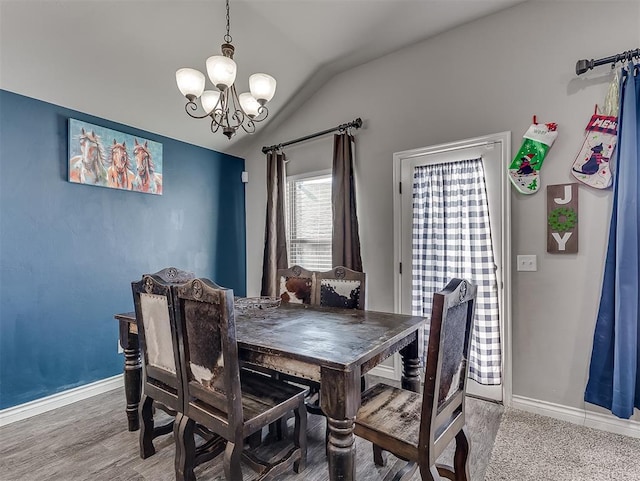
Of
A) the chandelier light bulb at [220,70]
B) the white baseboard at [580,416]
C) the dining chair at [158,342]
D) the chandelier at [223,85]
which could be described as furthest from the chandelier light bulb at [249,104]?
the white baseboard at [580,416]

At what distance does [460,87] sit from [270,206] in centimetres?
223

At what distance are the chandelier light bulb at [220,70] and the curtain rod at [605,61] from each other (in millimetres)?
2265

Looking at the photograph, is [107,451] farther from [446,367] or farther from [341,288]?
[446,367]

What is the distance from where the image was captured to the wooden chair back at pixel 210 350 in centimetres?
141

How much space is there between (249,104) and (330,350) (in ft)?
5.44

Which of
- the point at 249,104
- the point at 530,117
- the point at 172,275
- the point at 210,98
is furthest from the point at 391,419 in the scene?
the point at 530,117

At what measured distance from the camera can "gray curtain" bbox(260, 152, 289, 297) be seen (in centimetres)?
383

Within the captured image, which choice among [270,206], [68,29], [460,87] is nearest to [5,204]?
[68,29]

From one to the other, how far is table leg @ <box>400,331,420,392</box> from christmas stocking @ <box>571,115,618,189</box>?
5.36ft

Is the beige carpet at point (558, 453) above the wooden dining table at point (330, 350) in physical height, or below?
below

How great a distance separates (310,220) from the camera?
149 inches

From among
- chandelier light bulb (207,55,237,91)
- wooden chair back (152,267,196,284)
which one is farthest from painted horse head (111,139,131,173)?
chandelier light bulb (207,55,237,91)

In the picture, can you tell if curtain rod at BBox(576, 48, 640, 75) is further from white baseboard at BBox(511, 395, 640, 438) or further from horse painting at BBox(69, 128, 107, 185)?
horse painting at BBox(69, 128, 107, 185)

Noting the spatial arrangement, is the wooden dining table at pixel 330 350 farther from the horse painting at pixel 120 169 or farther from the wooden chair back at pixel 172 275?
the horse painting at pixel 120 169
